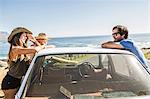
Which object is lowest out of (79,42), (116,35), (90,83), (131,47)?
(79,42)

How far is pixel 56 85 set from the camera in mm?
→ 3402

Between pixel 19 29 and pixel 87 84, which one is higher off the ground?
pixel 19 29

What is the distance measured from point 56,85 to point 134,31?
91.0 m

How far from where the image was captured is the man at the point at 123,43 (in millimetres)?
4621

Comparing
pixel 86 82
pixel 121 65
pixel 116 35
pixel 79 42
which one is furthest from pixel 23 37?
pixel 79 42

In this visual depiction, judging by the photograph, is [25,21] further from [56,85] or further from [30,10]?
[56,85]

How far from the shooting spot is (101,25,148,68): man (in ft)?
15.2

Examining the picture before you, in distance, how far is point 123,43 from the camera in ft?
15.7

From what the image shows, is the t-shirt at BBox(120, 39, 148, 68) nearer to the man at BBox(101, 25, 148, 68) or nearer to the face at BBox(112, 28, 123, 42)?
the man at BBox(101, 25, 148, 68)

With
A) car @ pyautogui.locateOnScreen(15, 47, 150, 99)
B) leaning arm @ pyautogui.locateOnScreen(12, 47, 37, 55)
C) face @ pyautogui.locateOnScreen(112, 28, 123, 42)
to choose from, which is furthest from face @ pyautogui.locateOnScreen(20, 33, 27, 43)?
face @ pyautogui.locateOnScreen(112, 28, 123, 42)

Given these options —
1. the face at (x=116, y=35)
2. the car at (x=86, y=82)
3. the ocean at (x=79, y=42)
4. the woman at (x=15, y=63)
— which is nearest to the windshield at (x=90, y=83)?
the car at (x=86, y=82)

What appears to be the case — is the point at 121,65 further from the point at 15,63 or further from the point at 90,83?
the point at 15,63

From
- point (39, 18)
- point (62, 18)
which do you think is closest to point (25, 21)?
point (39, 18)

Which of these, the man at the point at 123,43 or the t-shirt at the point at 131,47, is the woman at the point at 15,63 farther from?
the t-shirt at the point at 131,47
